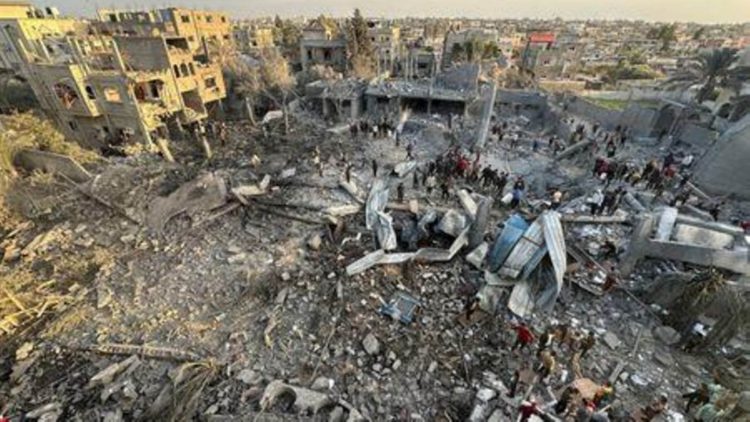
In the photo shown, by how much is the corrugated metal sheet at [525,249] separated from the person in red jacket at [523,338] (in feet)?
4.76

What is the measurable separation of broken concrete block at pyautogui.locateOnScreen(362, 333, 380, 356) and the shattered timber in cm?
7

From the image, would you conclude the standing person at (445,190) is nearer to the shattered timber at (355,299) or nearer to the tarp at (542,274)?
the shattered timber at (355,299)

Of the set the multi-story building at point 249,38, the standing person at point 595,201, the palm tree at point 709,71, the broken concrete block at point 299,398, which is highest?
the palm tree at point 709,71

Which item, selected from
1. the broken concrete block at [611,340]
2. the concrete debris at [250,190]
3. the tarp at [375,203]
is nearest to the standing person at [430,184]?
the tarp at [375,203]

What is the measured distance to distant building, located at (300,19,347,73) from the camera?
3334 cm

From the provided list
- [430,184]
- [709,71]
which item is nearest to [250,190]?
[430,184]

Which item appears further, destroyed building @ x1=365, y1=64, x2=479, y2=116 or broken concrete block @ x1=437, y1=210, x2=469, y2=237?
destroyed building @ x1=365, y1=64, x2=479, y2=116

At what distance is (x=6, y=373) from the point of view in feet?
25.4

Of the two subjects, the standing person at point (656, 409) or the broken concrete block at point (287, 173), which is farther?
the broken concrete block at point (287, 173)

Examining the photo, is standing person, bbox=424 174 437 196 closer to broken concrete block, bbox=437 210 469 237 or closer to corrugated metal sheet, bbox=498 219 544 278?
broken concrete block, bbox=437 210 469 237

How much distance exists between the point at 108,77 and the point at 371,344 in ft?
61.3

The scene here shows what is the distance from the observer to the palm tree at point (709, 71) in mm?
18609

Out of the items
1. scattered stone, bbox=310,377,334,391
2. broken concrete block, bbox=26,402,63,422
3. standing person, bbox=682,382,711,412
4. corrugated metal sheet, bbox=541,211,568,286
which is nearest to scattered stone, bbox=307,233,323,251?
scattered stone, bbox=310,377,334,391

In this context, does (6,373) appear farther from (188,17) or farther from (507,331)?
(188,17)
